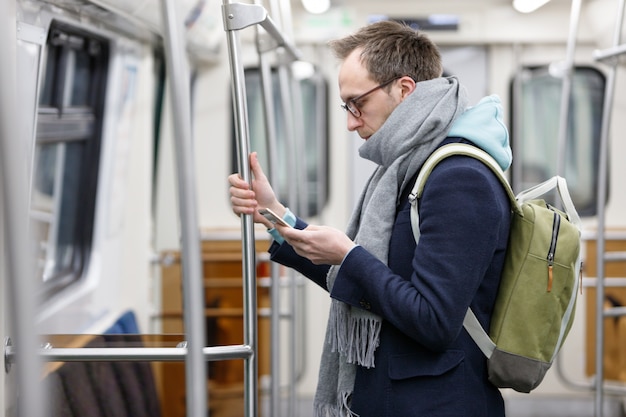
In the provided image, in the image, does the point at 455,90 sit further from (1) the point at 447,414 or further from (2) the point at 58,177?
(2) the point at 58,177

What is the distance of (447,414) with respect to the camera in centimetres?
168

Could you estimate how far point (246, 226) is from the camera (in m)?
1.81

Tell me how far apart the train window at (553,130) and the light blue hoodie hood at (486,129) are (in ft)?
11.2

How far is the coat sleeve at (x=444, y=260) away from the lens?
1577 mm

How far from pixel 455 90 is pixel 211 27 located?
3064 mm

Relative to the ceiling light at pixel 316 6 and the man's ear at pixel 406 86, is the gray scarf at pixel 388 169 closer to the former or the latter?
the man's ear at pixel 406 86

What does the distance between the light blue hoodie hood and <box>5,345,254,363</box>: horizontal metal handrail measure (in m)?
0.63

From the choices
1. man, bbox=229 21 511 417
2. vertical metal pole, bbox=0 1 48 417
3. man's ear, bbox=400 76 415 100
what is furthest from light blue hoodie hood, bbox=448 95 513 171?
vertical metal pole, bbox=0 1 48 417

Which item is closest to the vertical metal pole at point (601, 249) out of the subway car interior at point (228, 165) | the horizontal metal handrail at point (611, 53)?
the subway car interior at point (228, 165)

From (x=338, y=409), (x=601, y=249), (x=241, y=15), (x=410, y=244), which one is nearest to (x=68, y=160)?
(x=601, y=249)

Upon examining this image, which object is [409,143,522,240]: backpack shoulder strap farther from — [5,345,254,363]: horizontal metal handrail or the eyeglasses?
[5,345,254,363]: horizontal metal handrail

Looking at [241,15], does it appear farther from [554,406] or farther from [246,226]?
[554,406]

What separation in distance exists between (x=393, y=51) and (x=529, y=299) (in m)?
0.57

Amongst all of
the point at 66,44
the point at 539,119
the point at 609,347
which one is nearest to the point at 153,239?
the point at 66,44
